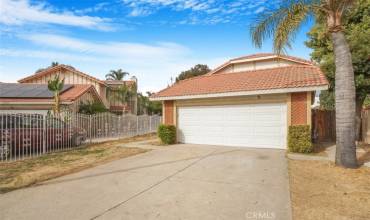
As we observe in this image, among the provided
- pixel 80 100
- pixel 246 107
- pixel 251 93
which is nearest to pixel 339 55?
pixel 251 93

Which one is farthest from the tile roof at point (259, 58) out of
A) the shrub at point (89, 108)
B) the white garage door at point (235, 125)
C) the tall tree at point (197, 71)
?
the tall tree at point (197, 71)

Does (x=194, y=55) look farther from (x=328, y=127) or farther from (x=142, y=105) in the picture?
(x=142, y=105)

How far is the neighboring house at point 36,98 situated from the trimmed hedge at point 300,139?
14.6 metres

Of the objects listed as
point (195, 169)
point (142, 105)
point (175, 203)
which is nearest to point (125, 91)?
point (142, 105)

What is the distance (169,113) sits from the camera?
14.1 meters

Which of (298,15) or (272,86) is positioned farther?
(272,86)

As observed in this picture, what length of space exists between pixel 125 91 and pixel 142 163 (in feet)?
70.5

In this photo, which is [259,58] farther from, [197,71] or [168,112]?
[197,71]

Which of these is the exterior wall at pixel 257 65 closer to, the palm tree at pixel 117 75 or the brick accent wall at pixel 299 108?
the brick accent wall at pixel 299 108

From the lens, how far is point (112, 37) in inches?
622

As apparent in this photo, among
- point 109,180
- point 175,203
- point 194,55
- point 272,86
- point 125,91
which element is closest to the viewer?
point 175,203

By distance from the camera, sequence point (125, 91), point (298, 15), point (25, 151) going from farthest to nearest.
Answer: point (125, 91), point (25, 151), point (298, 15)

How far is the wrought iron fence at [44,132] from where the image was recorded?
9.45 meters

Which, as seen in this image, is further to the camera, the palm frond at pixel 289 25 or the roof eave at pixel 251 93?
the roof eave at pixel 251 93
